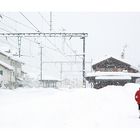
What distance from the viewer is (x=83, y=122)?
14.3m

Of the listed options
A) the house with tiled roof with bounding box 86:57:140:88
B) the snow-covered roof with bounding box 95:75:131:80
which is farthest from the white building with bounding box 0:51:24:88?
the snow-covered roof with bounding box 95:75:131:80

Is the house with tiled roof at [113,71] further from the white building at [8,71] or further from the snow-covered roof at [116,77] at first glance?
the white building at [8,71]

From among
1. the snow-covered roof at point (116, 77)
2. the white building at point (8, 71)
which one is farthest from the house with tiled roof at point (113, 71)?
the white building at point (8, 71)

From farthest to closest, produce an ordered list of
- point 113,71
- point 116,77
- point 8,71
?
point 8,71, point 113,71, point 116,77

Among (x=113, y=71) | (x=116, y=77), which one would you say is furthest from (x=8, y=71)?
(x=116, y=77)

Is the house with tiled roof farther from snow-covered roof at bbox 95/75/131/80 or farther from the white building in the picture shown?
the white building

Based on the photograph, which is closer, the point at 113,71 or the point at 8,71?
the point at 113,71

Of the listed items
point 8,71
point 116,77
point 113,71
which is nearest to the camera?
point 116,77

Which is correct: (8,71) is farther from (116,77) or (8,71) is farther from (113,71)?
(116,77)

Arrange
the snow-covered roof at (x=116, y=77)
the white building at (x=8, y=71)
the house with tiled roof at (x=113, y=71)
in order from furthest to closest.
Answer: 1. the white building at (x=8, y=71)
2. the house with tiled roof at (x=113, y=71)
3. the snow-covered roof at (x=116, y=77)

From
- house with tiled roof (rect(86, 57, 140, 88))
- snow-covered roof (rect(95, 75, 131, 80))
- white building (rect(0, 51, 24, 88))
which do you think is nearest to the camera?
snow-covered roof (rect(95, 75, 131, 80))

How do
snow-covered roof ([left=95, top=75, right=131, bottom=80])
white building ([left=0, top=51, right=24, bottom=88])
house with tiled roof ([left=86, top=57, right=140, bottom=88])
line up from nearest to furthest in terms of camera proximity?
1. snow-covered roof ([left=95, top=75, right=131, bottom=80])
2. house with tiled roof ([left=86, top=57, right=140, bottom=88])
3. white building ([left=0, top=51, right=24, bottom=88])

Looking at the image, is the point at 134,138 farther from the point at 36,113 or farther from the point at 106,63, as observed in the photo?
the point at 106,63

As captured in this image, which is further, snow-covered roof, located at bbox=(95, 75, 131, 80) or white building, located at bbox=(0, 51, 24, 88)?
white building, located at bbox=(0, 51, 24, 88)
